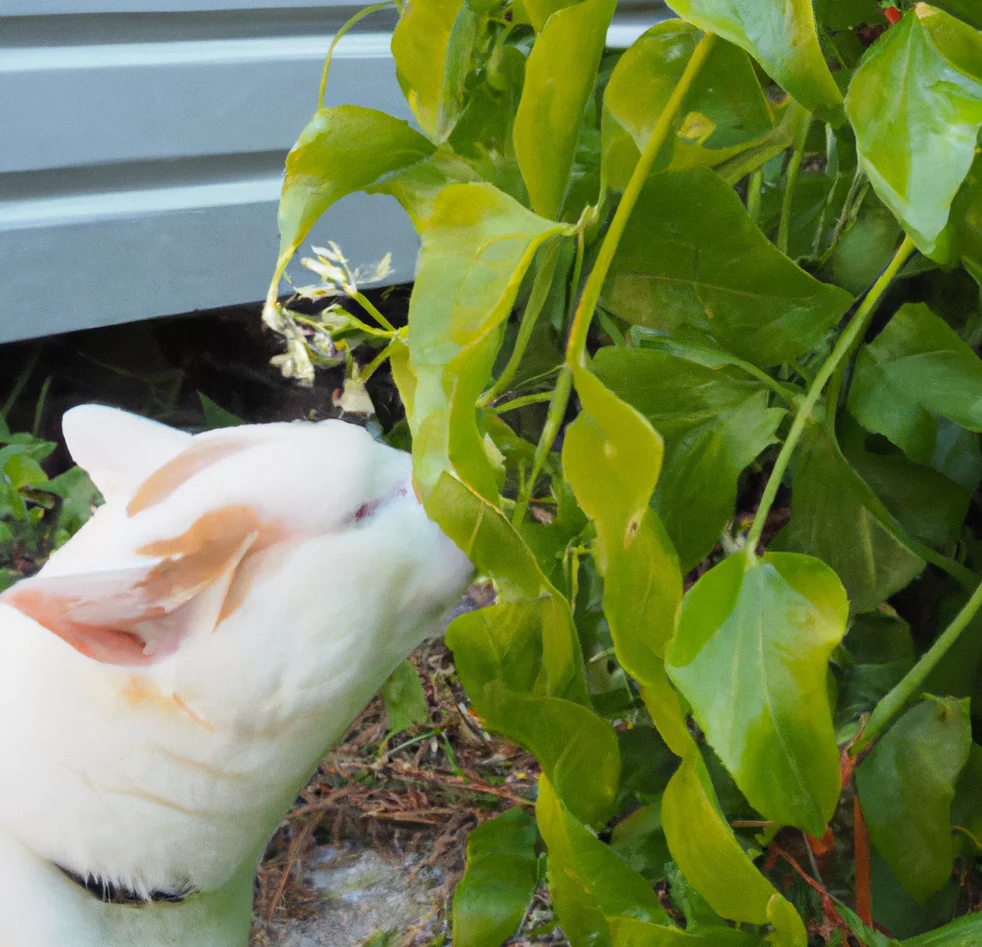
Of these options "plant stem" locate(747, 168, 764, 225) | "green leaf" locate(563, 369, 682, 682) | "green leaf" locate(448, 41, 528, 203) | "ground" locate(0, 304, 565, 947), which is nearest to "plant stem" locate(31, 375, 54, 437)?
"ground" locate(0, 304, 565, 947)

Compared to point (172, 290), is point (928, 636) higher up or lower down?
higher up

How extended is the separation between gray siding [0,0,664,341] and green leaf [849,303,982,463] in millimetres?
954

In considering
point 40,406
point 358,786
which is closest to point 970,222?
point 358,786

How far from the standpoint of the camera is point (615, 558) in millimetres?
293

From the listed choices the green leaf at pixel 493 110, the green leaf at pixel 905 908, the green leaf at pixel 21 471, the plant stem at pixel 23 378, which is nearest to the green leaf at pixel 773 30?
the green leaf at pixel 493 110

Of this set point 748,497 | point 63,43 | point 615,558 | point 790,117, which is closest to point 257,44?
point 63,43

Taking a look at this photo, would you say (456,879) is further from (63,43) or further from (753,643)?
(63,43)

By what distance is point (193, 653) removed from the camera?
0.54 m

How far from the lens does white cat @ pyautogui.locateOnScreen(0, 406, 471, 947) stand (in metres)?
0.53

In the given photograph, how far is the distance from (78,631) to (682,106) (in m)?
0.41

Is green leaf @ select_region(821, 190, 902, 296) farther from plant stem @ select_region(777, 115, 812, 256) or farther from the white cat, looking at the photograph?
the white cat

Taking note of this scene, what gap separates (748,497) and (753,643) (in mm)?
534

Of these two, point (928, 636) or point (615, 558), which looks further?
point (928, 636)

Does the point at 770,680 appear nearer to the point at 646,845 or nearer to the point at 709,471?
the point at 709,471
